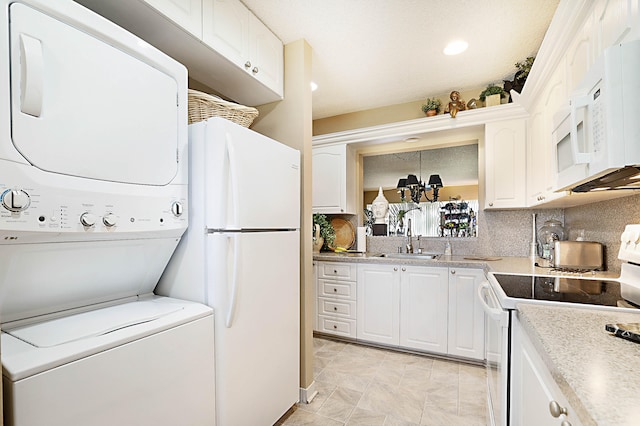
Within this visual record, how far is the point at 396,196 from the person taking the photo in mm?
3463

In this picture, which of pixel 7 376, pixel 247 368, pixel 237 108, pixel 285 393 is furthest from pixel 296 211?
pixel 7 376

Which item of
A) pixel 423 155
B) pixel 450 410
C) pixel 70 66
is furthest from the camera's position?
pixel 423 155

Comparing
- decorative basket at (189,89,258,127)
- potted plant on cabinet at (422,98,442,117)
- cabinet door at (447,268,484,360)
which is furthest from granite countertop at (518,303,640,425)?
potted plant on cabinet at (422,98,442,117)

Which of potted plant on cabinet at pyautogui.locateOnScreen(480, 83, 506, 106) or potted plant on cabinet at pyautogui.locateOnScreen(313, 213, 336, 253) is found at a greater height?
potted plant on cabinet at pyautogui.locateOnScreen(480, 83, 506, 106)

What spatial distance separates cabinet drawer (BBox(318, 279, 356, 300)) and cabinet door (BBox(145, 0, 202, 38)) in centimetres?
235

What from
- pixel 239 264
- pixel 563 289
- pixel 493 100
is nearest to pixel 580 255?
pixel 563 289

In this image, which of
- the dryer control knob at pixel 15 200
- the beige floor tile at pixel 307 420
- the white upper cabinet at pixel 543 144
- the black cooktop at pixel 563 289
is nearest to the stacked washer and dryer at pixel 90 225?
the dryer control knob at pixel 15 200

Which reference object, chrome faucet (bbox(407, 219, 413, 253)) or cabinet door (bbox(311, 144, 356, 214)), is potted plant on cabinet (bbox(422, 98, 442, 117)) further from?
chrome faucet (bbox(407, 219, 413, 253))

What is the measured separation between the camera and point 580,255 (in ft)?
6.27

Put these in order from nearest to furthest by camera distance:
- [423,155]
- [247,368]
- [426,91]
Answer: [247,368] → [426,91] → [423,155]

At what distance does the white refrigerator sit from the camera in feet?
4.64

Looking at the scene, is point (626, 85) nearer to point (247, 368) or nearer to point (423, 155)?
point (247, 368)

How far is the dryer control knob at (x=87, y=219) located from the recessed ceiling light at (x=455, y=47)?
2.42 meters

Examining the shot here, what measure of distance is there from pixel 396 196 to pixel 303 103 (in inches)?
70.0
